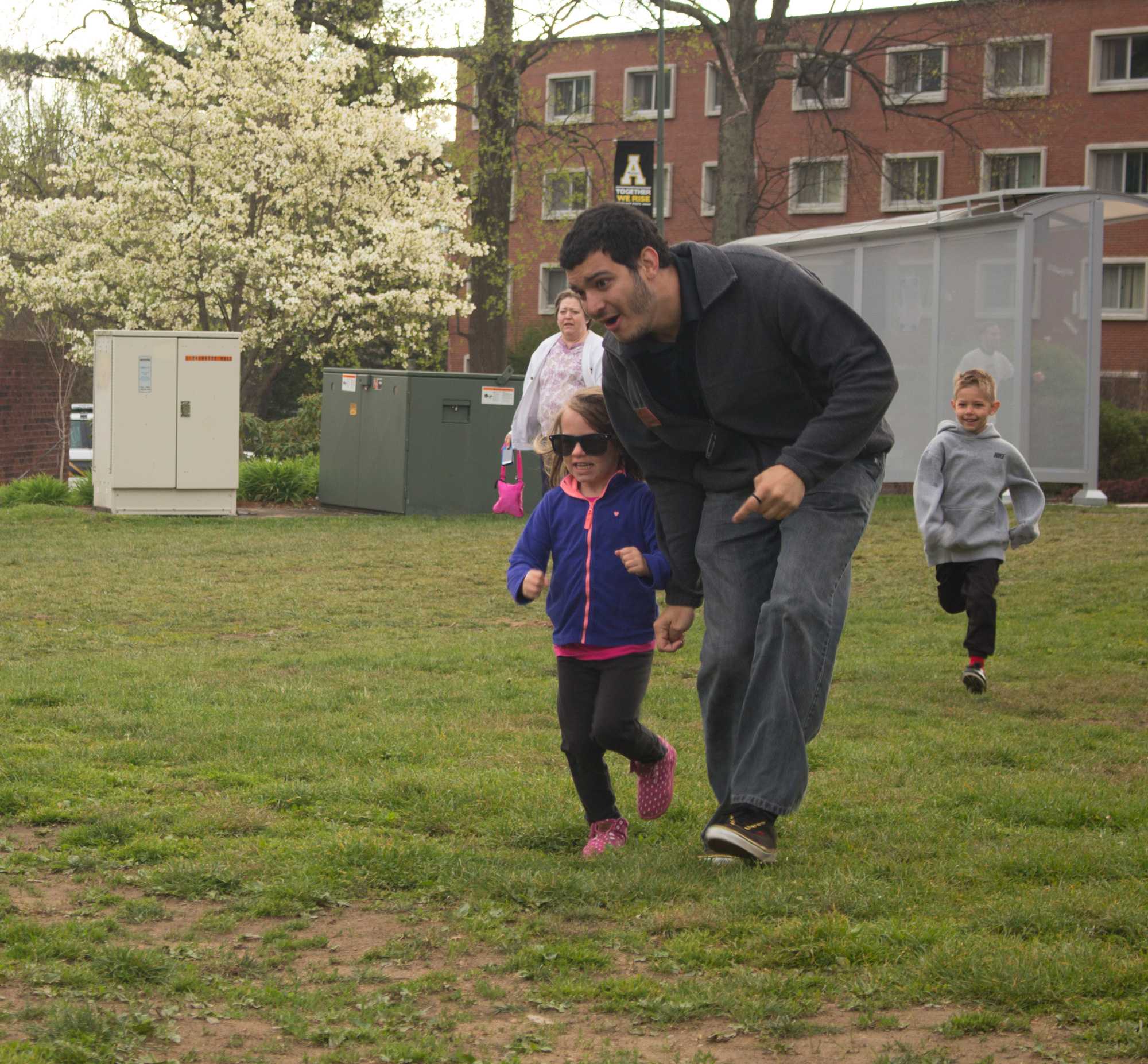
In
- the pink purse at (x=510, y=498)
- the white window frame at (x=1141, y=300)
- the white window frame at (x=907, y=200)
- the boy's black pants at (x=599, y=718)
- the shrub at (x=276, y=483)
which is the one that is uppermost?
the white window frame at (x=907, y=200)

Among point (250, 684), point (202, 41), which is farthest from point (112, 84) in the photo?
point (250, 684)

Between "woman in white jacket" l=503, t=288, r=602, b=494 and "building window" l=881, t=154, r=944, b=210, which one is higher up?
"building window" l=881, t=154, r=944, b=210

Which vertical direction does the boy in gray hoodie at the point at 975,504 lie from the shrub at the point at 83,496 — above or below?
above

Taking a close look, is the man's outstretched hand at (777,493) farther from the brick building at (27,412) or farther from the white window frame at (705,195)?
the white window frame at (705,195)

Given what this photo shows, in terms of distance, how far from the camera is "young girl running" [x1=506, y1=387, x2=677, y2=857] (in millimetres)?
4781

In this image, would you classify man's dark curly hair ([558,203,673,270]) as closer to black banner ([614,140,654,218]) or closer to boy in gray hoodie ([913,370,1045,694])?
boy in gray hoodie ([913,370,1045,694])

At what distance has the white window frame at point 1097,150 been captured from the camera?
46469mm

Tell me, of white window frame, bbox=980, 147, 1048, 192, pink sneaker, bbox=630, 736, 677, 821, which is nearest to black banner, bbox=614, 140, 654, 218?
pink sneaker, bbox=630, 736, 677, 821

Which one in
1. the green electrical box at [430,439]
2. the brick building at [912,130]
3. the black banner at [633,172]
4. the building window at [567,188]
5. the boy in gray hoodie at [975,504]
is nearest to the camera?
the boy in gray hoodie at [975,504]

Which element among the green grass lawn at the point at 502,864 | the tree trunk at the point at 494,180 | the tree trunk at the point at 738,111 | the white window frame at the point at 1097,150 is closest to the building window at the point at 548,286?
the white window frame at the point at 1097,150

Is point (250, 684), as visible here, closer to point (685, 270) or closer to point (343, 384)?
point (685, 270)

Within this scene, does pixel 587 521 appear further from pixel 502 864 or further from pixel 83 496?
pixel 83 496

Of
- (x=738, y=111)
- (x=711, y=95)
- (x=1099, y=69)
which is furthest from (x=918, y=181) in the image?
(x=738, y=111)

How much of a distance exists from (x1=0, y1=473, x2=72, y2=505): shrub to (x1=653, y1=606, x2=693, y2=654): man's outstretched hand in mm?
15212
